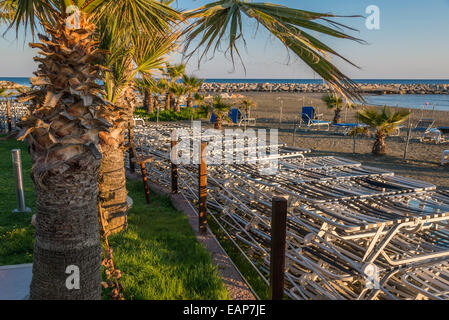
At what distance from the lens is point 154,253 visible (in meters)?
4.25

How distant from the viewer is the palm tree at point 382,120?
12.3 m

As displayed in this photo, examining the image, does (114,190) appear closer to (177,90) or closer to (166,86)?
(177,90)

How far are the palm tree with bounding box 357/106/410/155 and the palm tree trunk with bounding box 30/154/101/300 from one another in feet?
38.7

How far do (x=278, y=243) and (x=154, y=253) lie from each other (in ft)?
7.89

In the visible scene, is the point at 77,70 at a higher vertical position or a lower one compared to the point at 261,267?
higher

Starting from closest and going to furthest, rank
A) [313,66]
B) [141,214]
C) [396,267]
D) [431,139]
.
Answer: [313,66] < [396,267] < [141,214] < [431,139]

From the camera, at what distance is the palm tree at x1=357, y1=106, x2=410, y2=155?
12312 mm

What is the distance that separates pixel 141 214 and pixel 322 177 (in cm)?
339

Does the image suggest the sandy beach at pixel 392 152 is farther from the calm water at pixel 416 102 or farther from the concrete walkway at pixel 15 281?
the calm water at pixel 416 102

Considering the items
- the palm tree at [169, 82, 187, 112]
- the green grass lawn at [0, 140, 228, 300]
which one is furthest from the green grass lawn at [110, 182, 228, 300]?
the palm tree at [169, 82, 187, 112]
